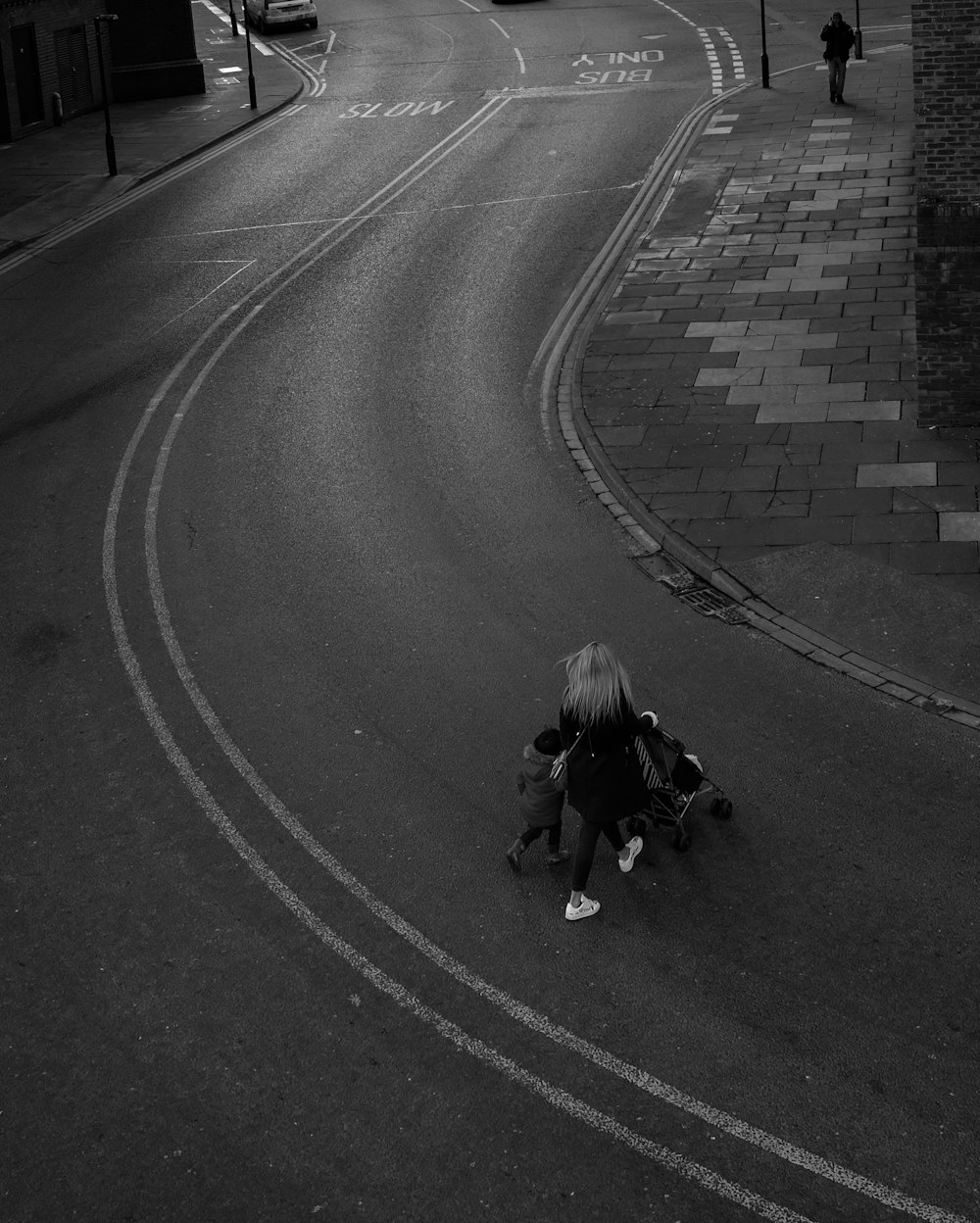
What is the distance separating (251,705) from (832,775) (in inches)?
182

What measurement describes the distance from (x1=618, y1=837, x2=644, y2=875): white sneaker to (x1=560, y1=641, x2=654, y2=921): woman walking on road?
1.78 ft

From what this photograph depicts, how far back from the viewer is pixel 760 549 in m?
13.7

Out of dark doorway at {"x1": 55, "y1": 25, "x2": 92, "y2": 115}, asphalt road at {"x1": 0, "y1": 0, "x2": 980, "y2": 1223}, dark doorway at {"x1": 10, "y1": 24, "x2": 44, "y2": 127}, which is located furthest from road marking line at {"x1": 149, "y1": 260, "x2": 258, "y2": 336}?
dark doorway at {"x1": 55, "y1": 25, "x2": 92, "y2": 115}

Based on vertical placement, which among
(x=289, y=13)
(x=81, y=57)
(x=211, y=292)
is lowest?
(x=211, y=292)

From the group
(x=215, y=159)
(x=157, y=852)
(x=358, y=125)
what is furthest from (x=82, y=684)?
(x=358, y=125)

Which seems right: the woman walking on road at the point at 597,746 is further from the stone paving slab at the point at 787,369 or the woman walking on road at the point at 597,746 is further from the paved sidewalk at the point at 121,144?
the paved sidewalk at the point at 121,144

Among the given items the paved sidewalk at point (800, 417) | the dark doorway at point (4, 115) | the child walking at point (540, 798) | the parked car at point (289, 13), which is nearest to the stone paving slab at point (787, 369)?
the paved sidewalk at point (800, 417)

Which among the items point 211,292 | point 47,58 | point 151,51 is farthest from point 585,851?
point 151,51

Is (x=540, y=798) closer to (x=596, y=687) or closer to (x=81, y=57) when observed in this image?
(x=596, y=687)

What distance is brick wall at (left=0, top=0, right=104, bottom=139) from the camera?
112 ft

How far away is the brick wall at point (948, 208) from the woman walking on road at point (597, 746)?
8271 mm

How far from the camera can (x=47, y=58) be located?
118ft

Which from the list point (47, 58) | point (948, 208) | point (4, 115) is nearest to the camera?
point (948, 208)

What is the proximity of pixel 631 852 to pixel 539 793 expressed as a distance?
881mm
